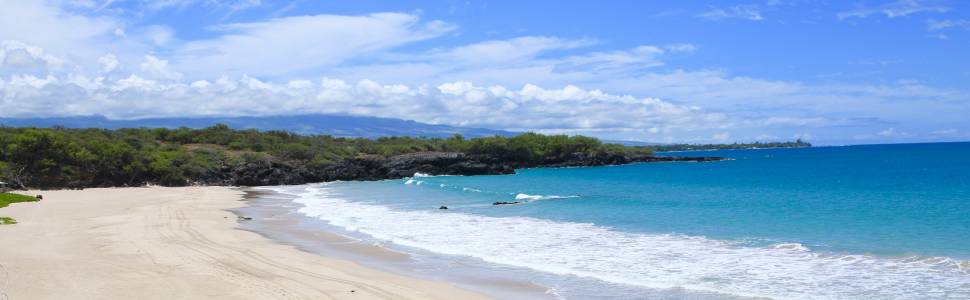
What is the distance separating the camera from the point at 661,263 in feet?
51.1

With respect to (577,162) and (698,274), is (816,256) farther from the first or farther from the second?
(577,162)

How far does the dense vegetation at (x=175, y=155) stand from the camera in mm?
52062

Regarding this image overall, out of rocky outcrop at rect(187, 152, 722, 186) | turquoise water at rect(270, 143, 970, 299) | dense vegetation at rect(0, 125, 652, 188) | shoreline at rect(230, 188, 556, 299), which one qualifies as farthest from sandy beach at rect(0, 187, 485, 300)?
rocky outcrop at rect(187, 152, 722, 186)

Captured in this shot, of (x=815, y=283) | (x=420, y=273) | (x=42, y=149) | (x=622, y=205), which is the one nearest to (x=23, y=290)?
(x=420, y=273)

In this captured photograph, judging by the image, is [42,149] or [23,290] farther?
[42,149]

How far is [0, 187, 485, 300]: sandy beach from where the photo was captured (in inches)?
457

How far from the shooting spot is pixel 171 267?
14.2 metres

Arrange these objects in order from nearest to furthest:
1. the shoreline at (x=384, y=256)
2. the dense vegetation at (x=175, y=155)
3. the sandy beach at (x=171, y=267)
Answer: the sandy beach at (x=171, y=267) → the shoreline at (x=384, y=256) → the dense vegetation at (x=175, y=155)

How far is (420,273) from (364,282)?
1.91 meters

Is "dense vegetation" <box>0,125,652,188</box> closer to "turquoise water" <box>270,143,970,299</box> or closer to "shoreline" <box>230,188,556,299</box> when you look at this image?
"turquoise water" <box>270,143,970,299</box>

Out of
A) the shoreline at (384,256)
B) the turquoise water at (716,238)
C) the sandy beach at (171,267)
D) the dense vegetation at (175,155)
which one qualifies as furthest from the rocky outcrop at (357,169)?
the sandy beach at (171,267)

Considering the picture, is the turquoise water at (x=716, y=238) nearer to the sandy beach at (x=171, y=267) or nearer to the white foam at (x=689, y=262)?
the white foam at (x=689, y=262)

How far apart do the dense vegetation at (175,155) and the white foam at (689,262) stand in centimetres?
4011

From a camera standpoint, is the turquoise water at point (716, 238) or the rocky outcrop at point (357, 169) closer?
the turquoise water at point (716, 238)
